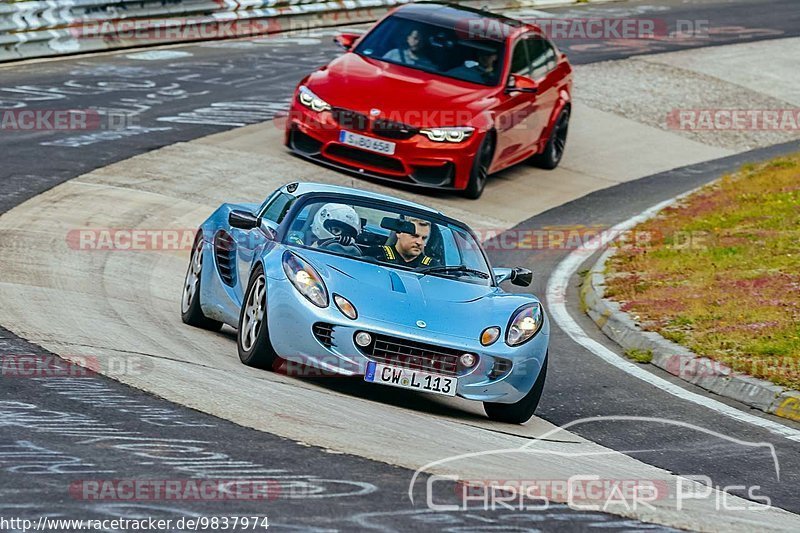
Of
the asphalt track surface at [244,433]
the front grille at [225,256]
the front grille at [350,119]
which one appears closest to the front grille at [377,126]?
the front grille at [350,119]

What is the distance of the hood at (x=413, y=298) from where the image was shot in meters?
9.03

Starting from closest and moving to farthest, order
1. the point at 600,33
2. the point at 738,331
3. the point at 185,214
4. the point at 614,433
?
the point at 614,433 → the point at 738,331 → the point at 185,214 → the point at 600,33

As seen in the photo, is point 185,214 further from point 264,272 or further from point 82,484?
point 82,484

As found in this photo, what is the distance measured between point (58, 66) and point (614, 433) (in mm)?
14424

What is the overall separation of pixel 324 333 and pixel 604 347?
170 inches

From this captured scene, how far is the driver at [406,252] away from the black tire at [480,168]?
24.7 feet

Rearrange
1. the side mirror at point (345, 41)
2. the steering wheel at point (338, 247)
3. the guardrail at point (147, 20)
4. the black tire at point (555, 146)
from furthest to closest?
the guardrail at point (147, 20) < the black tire at point (555, 146) < the side mirror at point (345, 41) < the steering wheel at point (338, 247)

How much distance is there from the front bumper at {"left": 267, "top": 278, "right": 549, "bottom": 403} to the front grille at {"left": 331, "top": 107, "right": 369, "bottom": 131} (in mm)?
8125

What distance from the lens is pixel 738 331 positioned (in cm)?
1223

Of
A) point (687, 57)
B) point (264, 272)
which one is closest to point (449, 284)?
point (264, 272)

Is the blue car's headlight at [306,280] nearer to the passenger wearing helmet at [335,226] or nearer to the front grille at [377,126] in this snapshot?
the passenger wearing helmet at [335,226]

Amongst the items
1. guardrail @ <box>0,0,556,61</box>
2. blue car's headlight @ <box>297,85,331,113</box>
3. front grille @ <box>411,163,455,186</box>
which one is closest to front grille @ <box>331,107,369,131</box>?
blue car's headlight @ <box>297,85,331,113</box>

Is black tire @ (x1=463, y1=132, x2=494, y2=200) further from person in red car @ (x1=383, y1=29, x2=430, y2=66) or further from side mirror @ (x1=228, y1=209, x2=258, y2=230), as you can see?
side mirror @ (x1=228, y1=209, x2=258, y2=230)

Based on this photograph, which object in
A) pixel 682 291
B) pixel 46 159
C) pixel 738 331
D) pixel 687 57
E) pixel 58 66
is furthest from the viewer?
pixel 687 57
